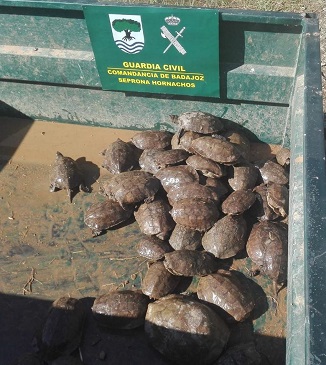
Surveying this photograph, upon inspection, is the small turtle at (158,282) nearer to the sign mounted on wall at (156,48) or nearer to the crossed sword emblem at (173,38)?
the sign mounted on wall at (156,48)

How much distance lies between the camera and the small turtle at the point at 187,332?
3423 millimetres

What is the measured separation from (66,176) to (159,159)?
106 cm

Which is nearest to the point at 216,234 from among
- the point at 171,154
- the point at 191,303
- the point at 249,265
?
the point at 249,265

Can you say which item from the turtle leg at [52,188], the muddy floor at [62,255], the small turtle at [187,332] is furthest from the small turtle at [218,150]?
the turtle leg at [52,188]

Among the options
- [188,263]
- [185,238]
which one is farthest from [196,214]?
[188,263]

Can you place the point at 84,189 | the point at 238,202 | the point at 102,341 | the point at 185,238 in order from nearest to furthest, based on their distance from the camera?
1. the point at 102,341
2. the point at 185,238
3. the point at 238,202
4. the point at 84,189

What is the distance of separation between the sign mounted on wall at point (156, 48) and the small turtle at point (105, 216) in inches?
53.5

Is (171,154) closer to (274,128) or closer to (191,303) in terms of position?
(274,128)

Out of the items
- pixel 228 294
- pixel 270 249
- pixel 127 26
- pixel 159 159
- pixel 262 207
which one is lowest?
pixel 228 294

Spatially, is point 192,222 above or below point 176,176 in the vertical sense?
below

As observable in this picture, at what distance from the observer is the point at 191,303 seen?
11.8 ft

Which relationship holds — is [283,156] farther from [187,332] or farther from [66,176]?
[66,176]

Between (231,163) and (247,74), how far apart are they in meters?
0.93

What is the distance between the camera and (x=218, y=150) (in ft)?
14.9
